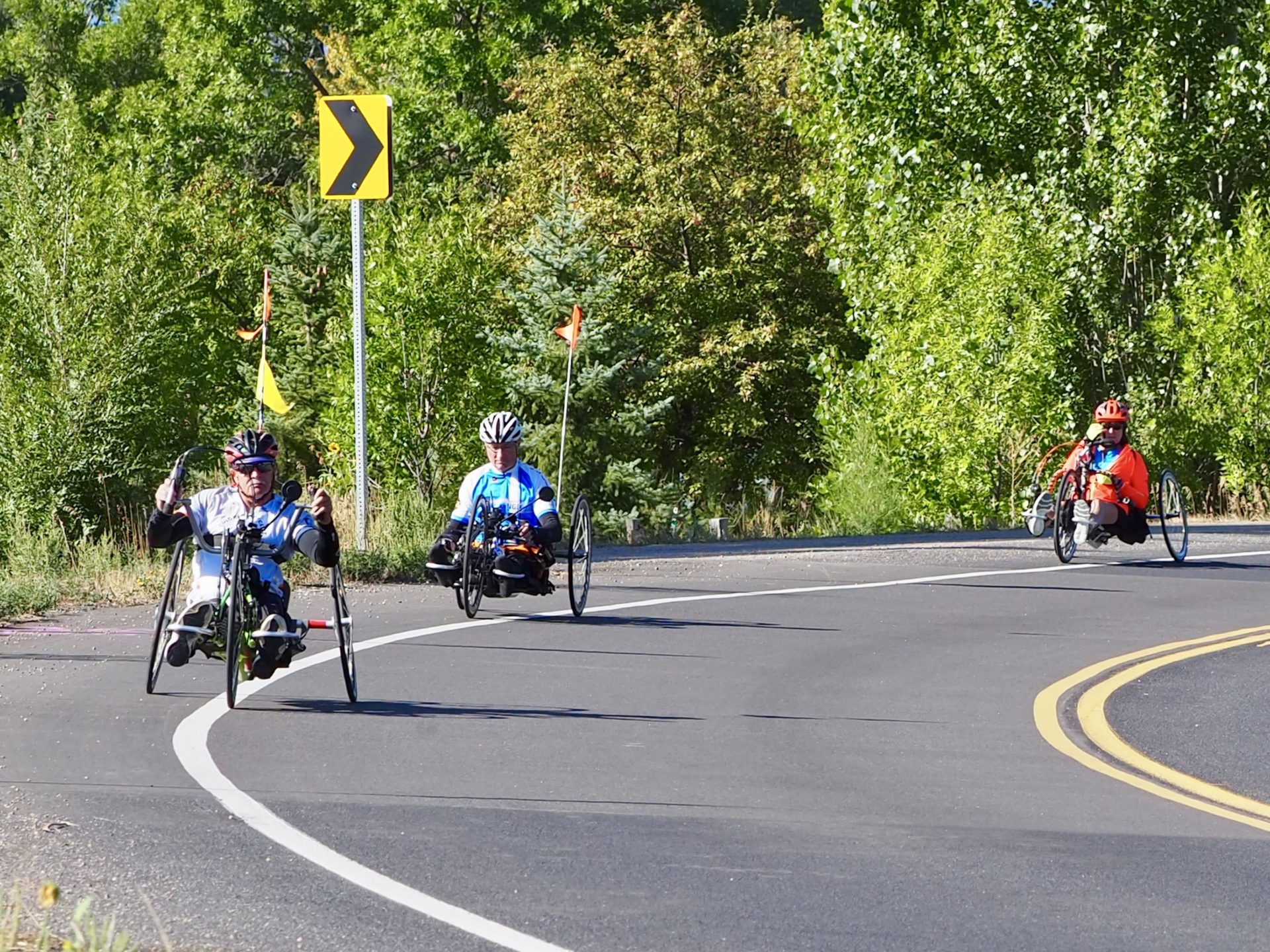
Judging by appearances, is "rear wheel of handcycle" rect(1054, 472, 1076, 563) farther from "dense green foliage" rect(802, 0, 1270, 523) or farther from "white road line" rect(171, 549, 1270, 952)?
"dense green foliage" rect(802, 0, 1270, 523)

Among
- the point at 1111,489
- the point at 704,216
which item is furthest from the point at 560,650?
the point at 704,216

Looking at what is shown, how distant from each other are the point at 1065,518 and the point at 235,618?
11.3 m

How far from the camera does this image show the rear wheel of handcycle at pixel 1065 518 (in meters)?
19.1

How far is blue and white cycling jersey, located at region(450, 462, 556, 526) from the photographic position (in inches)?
582

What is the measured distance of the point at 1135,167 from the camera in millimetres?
31125

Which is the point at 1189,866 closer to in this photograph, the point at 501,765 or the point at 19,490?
the point at 501,765

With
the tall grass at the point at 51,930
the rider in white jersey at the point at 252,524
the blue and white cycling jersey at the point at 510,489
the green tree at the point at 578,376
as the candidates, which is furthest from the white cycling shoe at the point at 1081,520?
the tall grass at the point at 51,930

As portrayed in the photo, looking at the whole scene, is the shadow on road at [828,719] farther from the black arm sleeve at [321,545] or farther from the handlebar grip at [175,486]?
the handlebar grip at [175,486]

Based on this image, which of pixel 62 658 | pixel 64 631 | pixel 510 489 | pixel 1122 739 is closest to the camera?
pixel 1122 739

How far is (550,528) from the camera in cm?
1434

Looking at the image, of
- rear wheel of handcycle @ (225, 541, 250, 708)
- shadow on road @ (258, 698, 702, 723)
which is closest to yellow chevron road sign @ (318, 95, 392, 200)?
shadow on road @ (258, 698, 702, 723)

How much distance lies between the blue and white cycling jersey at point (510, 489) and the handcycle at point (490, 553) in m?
0.07

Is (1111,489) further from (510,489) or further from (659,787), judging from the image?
(659,787)

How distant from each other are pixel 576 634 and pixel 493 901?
24.8ft
